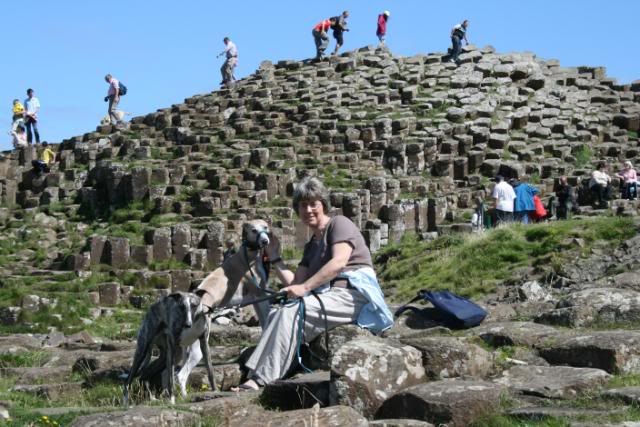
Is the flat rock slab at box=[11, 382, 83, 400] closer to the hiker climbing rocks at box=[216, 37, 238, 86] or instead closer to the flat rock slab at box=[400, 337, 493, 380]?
the flat rock slab at box=[400, 337, 493, 380]

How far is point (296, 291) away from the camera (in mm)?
14992

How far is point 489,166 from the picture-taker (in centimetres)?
4434

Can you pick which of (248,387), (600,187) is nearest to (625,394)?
(248,387)

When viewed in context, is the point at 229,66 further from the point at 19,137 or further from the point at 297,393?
the point at 297,393

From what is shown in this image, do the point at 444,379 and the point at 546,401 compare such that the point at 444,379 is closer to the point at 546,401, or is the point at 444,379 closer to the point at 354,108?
the point at 546,401

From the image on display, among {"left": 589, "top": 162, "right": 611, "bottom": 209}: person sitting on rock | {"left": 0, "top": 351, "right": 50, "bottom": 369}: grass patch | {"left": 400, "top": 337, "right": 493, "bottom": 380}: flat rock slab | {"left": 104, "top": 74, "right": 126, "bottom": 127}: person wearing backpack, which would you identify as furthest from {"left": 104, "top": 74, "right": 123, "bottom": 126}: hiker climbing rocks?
{"left": 400, "top": 337, "right": 493, "bottom": 380}: flat rock slab

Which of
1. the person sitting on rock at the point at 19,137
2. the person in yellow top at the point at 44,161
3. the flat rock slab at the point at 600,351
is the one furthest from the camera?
the person sitting on rock at the point at 19,137

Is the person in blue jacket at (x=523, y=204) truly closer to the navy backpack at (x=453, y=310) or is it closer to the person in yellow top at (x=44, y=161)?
the navy backpack at (x=453, y=310)

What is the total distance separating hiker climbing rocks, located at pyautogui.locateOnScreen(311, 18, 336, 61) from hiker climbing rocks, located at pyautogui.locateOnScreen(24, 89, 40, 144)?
11.9m

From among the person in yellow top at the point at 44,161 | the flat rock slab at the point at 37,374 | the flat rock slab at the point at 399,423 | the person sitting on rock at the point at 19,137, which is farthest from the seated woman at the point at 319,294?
the person sitting on rock at the point at 19,137

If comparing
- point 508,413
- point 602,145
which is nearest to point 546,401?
point 508,413

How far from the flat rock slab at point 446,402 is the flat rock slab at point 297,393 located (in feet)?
2.37

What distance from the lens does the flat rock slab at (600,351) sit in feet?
46.1

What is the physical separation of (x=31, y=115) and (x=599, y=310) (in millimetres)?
36644
